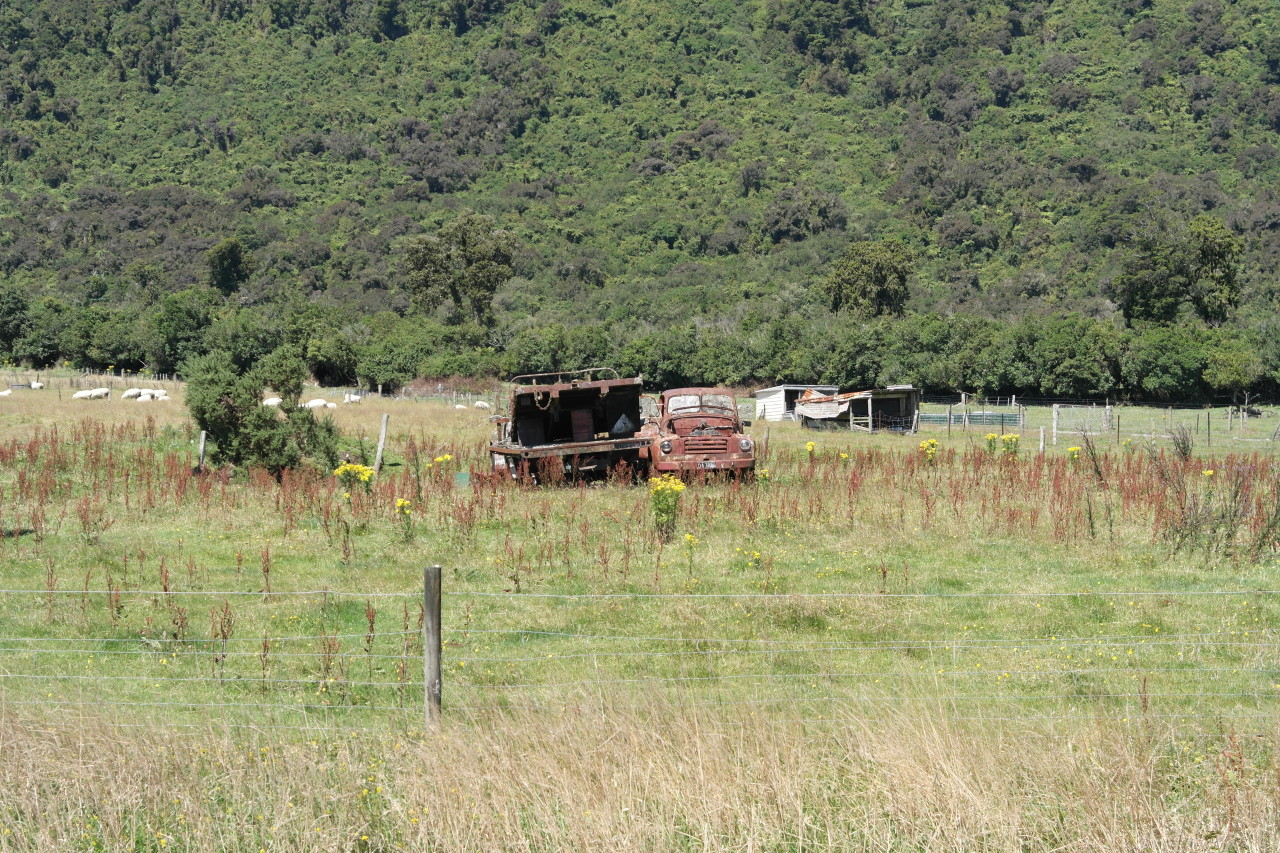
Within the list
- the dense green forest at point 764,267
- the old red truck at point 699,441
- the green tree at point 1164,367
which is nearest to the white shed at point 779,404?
the dense green forest at point 764,267

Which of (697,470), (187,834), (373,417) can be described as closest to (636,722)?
(187,834)

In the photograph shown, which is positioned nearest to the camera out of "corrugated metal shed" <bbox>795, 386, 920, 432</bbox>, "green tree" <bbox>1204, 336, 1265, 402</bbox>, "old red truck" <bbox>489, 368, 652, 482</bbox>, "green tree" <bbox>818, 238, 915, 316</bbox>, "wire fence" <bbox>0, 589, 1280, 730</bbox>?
"wire fence" <bbox>0, 589, 1280, 730</bbox>

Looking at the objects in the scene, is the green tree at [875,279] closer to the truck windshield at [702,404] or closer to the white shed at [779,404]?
the white shed at [779,404]

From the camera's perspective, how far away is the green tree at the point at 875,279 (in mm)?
98000

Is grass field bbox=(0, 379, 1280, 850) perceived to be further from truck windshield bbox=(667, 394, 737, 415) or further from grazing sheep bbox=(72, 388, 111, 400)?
grazing sheep bbox=(72, 388, 111, 400)

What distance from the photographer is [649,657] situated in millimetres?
9484

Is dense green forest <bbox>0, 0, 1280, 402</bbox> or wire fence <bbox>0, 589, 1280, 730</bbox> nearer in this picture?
wire fence <bbox>0, 589, 1280, 730</bbox>

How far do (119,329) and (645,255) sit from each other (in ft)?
316

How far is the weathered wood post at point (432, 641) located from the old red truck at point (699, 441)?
13795mm

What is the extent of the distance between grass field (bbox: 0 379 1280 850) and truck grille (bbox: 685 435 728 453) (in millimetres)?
3069

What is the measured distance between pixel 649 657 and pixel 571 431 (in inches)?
583

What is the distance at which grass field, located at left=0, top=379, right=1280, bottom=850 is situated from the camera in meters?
6.30

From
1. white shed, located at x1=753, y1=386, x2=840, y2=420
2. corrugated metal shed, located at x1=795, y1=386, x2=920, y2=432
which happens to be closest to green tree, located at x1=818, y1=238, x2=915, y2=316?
white shed, located at x1=753, y1=386, x2=840, y2=420

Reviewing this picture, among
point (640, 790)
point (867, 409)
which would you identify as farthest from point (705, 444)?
point (867, 409)
